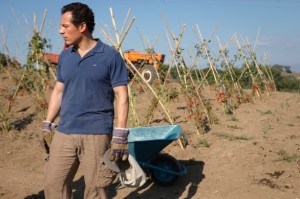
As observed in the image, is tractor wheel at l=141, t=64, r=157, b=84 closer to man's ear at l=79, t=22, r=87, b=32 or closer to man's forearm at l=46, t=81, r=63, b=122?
man's forearm at l=46, t=81, r=63, b=122

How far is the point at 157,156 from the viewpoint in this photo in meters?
4.35

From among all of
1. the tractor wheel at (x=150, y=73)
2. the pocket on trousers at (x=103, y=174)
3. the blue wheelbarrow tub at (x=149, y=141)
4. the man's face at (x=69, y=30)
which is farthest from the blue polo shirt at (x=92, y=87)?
the tractor wheel at (x=150, y=73)

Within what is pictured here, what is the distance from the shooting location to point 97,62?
2.54 metres

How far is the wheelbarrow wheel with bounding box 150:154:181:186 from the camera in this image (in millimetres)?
4301

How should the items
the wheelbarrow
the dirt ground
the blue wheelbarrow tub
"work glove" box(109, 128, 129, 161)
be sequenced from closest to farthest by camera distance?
"work glove" box(109, 128, 129, 161)
the blue wheelbarrow tub
the wheelbarrow
the dirt ground

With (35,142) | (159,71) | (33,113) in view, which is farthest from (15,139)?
(159,71)

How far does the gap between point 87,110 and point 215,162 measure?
2.96m

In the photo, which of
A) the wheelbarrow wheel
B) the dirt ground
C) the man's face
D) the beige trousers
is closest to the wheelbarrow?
the wheelbarrow wheel

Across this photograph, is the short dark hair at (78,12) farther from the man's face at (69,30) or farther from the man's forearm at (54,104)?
the man's forearm at (54,104)

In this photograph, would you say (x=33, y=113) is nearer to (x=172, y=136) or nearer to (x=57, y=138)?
(x=172, y=136)

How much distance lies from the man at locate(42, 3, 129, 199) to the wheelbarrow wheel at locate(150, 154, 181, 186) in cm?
177

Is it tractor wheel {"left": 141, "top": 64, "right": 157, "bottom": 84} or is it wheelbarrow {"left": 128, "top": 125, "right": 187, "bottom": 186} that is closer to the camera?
wheelbarrow {"left": 128, "top": 125, "right": 187, "bottom": 186}

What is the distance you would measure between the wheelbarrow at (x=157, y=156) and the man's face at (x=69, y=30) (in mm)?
1583

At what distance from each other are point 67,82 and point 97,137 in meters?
0.43
